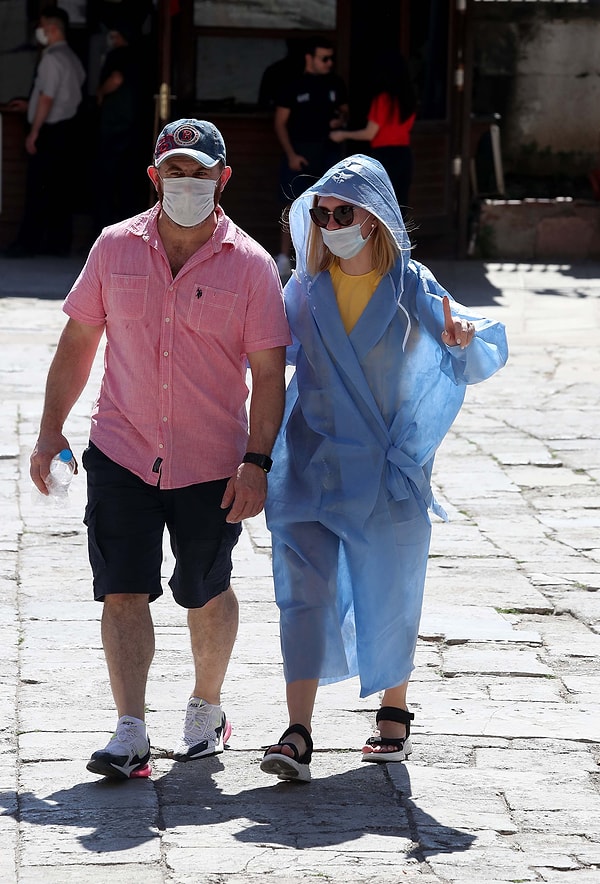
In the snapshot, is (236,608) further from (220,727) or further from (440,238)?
(440,238)

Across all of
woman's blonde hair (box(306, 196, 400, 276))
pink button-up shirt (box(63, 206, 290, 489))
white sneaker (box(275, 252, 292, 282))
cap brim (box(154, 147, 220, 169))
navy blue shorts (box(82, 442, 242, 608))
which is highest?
cap brim (box(154, 147, 220, 169))

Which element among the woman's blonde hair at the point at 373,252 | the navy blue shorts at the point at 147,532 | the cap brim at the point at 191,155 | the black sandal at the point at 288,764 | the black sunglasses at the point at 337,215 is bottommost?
the black sandal at the point at 288,764

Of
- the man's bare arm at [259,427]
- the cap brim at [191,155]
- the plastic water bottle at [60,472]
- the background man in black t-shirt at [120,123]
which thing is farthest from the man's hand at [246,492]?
the background man in black t-shirt at [120,123]

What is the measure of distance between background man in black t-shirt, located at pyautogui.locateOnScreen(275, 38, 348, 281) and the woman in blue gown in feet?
27.0

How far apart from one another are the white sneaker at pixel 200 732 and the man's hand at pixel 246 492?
558mm

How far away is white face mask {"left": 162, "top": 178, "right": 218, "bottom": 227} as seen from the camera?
4.02m

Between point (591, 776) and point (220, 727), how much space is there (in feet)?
3.28

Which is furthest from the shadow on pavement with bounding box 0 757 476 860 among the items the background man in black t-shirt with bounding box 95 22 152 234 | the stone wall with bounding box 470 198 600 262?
the stone wall with bounding box 470 198 600 262

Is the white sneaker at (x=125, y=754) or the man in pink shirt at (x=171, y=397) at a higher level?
the man in pink shirt at (x=171, y=397)

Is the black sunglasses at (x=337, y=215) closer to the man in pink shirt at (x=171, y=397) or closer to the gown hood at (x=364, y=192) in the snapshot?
the gown hood at (x=364, y=192)

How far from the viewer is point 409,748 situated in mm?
4242

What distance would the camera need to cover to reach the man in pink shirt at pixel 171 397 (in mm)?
4047

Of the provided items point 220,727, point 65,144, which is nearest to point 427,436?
point 220,727

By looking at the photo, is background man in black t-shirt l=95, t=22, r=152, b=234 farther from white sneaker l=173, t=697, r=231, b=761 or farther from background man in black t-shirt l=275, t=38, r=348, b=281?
white sneaker l=173, t=697, r=231, b=761
